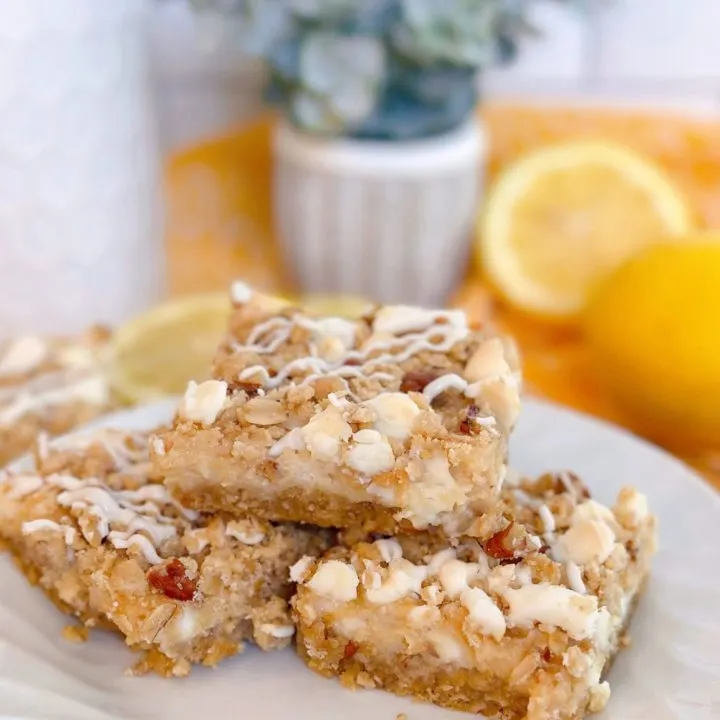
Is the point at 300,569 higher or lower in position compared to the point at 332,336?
lower

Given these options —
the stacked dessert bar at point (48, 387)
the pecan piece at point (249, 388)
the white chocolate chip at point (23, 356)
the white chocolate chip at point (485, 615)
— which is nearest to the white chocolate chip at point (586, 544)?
the white chocolate chip at point (485, 615)

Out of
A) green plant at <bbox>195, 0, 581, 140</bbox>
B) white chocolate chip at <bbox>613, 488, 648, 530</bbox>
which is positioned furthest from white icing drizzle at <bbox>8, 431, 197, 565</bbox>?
green plant at <bbox>195, 0, 581, 140</bbox>

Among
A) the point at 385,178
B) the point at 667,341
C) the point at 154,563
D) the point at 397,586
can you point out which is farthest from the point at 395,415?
the point at 385,178

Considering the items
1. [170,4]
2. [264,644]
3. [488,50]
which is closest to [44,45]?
[170,4]

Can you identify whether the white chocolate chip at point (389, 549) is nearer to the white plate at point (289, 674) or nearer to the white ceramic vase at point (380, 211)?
the white plate at point (289, 674)

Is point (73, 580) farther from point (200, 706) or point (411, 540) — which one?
A: point (411, 540)

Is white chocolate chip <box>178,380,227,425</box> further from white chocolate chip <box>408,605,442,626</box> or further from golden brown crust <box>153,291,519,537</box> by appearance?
white chocolate chip <box>408,605,442,626</box>

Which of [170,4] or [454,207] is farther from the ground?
[170,4]

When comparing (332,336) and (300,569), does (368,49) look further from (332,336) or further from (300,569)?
(300,569)
